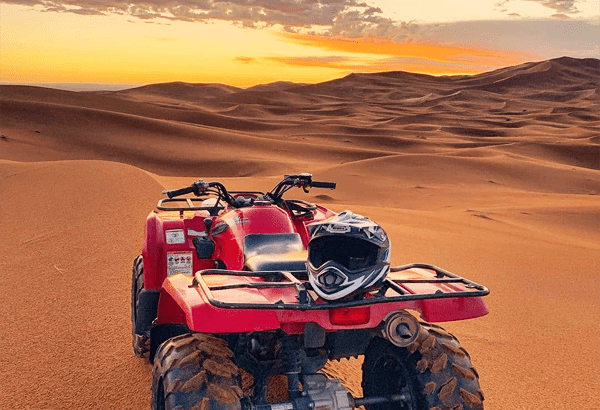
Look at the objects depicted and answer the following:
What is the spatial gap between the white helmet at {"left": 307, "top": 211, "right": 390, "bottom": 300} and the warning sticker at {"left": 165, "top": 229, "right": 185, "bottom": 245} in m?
1.70

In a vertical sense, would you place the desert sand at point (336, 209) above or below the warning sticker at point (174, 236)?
below

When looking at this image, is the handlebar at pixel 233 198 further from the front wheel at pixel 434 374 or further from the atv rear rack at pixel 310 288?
the front wheel at pixel 434 374

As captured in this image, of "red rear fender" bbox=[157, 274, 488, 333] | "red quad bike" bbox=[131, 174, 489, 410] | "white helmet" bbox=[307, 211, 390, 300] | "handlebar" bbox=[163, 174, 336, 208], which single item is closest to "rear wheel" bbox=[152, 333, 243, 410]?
"red quad bike" bbox=[131, 174, 489, 410]

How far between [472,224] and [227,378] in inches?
358

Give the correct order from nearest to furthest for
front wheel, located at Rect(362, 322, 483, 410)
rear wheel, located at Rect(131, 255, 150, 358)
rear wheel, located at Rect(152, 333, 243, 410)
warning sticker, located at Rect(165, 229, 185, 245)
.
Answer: rear wheel, located at Rect(152, 333, 243, 410) → front wheel, located at Rect(362, 322, 483, 410) → rear wheel, located at Rect(131, 255, 150, 358) → warning sticker, located at Rect(165, 229, 185, 245)

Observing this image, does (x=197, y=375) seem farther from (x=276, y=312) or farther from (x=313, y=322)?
(x=313, y=322)

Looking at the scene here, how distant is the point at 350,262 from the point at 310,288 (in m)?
0.28

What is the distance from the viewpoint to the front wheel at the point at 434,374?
9.09 feet

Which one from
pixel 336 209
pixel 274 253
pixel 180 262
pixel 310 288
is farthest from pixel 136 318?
pixel 336 209

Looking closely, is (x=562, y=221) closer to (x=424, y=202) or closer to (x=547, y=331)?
(x=424, y=202)

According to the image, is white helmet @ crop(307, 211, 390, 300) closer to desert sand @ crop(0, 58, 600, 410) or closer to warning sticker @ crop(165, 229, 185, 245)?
desert sand @ crop(0, 58, 600, 410)

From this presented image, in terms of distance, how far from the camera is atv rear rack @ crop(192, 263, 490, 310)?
8.16 ft

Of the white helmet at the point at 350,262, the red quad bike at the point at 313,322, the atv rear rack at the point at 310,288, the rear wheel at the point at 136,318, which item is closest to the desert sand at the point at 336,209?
the rear wheel at the point at 136,318

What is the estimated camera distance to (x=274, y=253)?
3.29 metres
